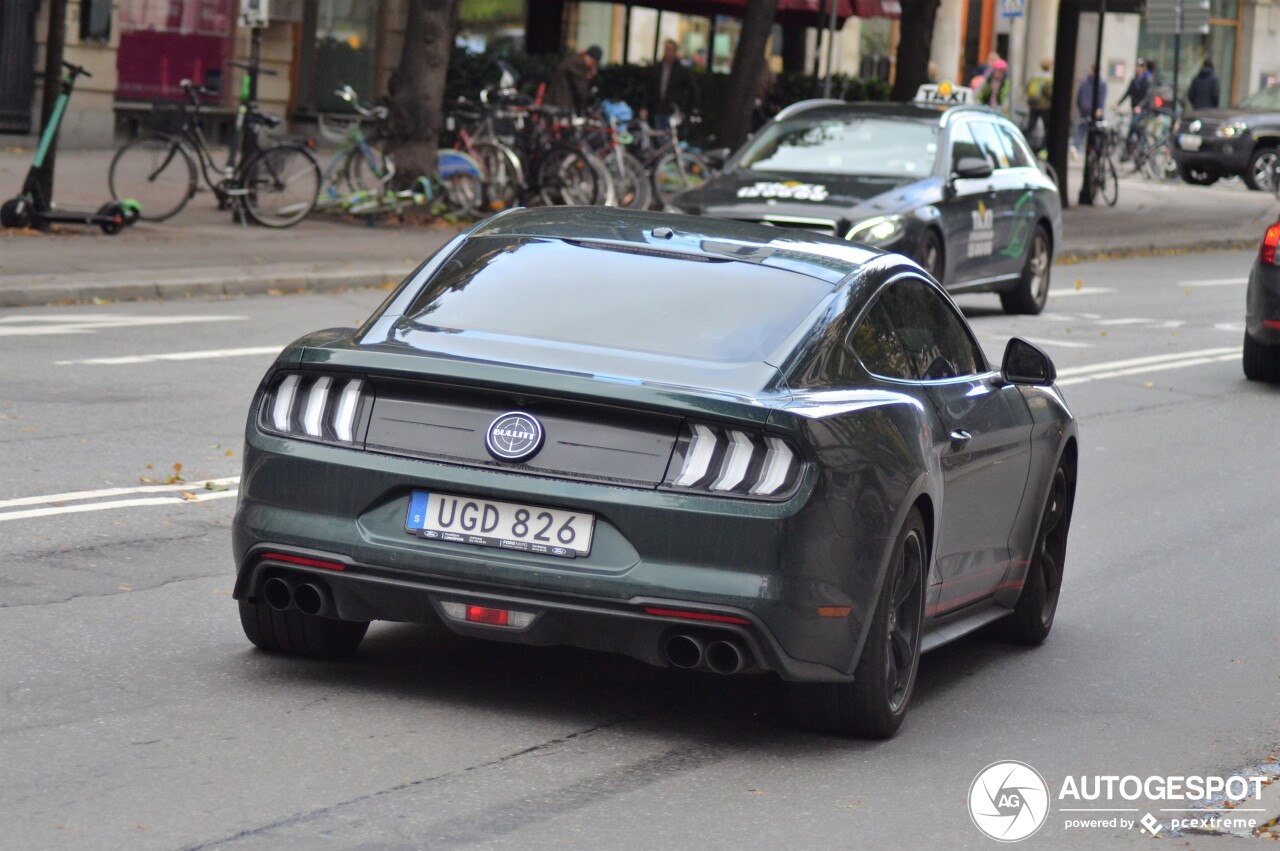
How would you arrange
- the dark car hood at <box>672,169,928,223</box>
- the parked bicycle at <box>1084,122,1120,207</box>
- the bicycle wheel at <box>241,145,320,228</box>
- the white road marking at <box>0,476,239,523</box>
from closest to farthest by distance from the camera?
1. the white road marking at <box>0,476,239,523</box>
2. the dark car hood at <box>672,169,928,223</box>
3. the bicycle wheel at <box>241,145,320,228</box>
4. the parked bicycle at <box>1084,122,1120,207</box>

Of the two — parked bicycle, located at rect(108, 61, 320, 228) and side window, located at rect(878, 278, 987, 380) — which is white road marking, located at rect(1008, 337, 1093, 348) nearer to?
parked bicycle, located at rect(108, 61, 320, 228)

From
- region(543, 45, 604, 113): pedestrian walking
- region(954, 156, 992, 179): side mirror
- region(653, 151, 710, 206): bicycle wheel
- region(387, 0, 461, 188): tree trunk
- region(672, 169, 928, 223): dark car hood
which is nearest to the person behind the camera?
region(672, 169, 928, 223): dark car hood

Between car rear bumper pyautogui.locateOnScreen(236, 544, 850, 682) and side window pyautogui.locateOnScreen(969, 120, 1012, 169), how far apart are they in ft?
46.5

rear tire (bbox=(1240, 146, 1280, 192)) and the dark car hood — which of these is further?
rear tire (bbox=(1240, 146, 1280, 192))

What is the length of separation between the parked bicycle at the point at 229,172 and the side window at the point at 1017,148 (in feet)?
21.7

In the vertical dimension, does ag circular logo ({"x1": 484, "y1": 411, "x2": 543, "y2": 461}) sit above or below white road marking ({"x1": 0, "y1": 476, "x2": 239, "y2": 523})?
above

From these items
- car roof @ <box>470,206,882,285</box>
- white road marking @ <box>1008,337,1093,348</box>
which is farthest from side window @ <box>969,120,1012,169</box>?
car roof @ <box>470,206,882,285</box>

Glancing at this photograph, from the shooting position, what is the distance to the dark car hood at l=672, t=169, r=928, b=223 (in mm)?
17109

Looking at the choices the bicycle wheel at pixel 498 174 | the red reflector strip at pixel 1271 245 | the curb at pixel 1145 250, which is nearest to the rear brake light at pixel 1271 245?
the red reflector strip at pixel 1271 245

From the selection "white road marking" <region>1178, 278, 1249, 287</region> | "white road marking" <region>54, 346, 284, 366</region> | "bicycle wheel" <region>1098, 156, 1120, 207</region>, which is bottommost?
"white road marking" <region>54, 346, 284, 366</region>

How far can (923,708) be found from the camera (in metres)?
6.68

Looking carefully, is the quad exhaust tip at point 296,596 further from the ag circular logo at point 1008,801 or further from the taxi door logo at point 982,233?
the taxi door logo at point 982,233

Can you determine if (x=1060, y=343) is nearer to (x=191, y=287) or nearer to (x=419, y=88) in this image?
(x=191, y=287)

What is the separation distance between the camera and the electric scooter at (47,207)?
19094 millimetres
